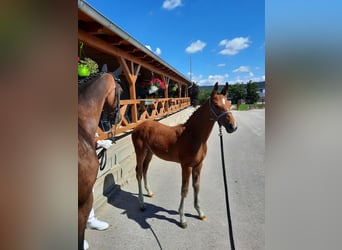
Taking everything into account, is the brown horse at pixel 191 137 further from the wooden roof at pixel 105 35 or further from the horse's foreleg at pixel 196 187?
the wooden roof at pixel 105 35

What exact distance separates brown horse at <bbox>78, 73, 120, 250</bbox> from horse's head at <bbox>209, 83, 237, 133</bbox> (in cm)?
90

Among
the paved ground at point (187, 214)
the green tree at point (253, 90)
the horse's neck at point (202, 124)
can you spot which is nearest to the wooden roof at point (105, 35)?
the horse's neck at point (202, 124)

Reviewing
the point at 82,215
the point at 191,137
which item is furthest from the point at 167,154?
the point at 82,215

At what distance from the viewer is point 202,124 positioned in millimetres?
2041

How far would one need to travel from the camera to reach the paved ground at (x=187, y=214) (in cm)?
181

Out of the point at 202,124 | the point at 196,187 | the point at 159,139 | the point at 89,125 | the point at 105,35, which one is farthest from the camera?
the point at 105,35

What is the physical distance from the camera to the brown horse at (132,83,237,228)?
6.02ft

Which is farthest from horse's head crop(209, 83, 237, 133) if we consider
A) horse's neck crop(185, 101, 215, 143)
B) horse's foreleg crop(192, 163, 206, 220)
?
horse's foreleg crop(192, 163, 206, 220)

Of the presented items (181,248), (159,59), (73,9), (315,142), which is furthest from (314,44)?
(159,59)

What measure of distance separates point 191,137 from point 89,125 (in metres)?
1.06

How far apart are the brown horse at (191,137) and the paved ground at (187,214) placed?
6.5 inches

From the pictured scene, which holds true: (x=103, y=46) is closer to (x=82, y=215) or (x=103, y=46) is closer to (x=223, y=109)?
(x=223, y=109)

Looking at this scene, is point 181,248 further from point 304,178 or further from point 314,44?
point 314,44

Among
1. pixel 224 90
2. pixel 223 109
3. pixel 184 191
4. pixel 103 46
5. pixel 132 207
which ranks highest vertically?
pixel 103 46
